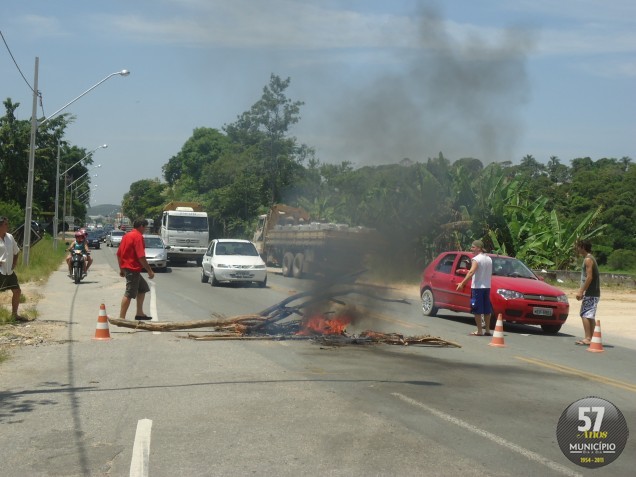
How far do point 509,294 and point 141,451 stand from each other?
1038cm

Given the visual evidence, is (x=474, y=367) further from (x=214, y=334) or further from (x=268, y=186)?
(x=268, y=186)

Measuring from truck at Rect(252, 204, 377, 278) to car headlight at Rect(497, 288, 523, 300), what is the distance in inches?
104

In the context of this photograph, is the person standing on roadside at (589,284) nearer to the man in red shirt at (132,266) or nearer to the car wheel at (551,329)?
the car wheel at (551,329)

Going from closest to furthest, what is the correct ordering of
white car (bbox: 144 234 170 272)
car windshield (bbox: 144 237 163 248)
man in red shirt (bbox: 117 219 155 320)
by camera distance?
man in red shirt (bbox: 117 219 155 320) < white car (bbox: 144 234 170 272) < car windshield (bbox: 144 237 163 248)

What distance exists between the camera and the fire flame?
12.2 m

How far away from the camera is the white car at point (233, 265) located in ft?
78.8

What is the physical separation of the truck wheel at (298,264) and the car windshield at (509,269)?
487 inches

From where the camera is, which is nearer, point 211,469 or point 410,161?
point 211,469

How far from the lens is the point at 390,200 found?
1652 cm

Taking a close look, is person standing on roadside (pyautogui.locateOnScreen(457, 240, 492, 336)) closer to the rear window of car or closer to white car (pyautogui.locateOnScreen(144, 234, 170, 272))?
the rear window of car

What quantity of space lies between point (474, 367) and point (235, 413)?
13.5 ft

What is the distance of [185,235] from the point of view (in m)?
37.3

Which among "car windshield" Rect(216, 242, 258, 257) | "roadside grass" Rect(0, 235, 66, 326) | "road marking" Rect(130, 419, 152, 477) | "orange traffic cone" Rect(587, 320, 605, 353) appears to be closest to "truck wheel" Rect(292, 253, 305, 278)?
"car windshield" Rect(216, 242, 258, 257)

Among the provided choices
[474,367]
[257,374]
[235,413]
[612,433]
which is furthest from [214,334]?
[612,433]
